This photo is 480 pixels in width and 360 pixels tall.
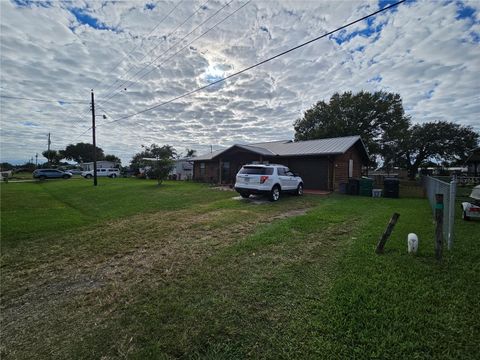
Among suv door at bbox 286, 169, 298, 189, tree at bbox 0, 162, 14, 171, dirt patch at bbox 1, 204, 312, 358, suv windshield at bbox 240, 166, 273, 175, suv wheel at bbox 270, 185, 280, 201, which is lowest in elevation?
dirt patch at bbox 1, 204, 312, 358

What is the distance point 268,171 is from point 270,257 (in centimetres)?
745

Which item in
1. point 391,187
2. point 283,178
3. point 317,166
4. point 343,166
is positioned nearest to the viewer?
point 283,178

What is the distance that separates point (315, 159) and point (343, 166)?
87.2 inches

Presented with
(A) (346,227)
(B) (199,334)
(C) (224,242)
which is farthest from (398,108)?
(B) (199,334)

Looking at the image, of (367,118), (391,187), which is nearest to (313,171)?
(391,187)

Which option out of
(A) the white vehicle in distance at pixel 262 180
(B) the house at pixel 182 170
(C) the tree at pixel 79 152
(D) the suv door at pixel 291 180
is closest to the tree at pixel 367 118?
(B) the house at pixel 182 170

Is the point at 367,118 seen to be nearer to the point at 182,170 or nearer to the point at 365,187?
the point at 365,187

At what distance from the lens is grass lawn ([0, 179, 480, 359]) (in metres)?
2.36

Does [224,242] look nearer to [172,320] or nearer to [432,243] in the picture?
[172,320]

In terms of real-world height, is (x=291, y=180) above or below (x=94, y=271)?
above

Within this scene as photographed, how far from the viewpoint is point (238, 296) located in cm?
321

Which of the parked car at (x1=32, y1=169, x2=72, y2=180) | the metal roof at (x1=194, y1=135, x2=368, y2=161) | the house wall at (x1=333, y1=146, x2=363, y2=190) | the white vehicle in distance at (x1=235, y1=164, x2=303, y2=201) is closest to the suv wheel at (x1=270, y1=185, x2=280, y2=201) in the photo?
the white vehicle in distance at (x1=235, y1=164, x2=303, y2=201)

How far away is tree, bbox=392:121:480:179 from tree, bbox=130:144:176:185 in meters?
31.7

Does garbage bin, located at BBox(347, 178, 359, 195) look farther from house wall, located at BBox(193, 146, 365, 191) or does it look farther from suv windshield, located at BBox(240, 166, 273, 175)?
suv windshield, located at BBox(240, 166, 273, 175)
